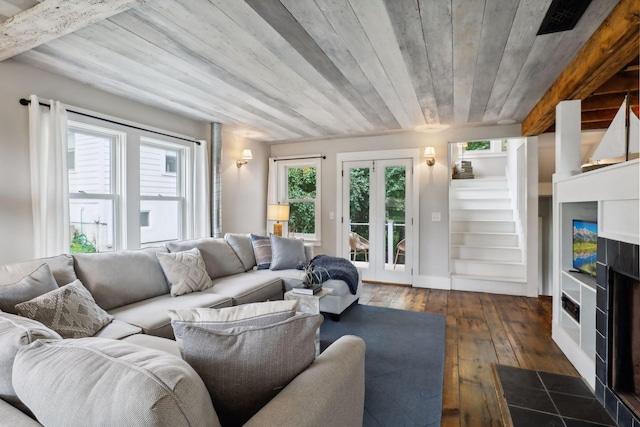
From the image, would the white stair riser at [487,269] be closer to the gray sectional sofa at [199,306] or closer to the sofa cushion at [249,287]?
the gray sectional sofa at [199,306]

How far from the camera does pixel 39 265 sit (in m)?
2.14

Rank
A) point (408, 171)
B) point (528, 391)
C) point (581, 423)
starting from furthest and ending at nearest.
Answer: point (408, 171)
point (528, 391)
point (581, 423)

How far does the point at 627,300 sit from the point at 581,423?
2.43 ft

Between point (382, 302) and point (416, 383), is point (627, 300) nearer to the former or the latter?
point (416, 383)

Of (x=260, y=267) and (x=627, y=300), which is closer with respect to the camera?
(x=627, y=300)

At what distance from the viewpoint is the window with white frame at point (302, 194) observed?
5645 mm

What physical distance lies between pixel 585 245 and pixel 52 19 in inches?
152

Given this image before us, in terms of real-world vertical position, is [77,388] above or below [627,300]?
above

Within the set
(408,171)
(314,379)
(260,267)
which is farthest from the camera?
(408,171)

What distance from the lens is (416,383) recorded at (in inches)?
87.8

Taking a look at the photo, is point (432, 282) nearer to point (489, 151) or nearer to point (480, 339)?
point (480, 339)

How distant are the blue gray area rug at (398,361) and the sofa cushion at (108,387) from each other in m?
1.45

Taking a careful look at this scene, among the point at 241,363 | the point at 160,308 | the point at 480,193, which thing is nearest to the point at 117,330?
the point at 160,308

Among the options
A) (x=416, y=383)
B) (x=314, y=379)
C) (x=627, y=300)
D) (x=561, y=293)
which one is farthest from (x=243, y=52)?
(x=561, y=293)
